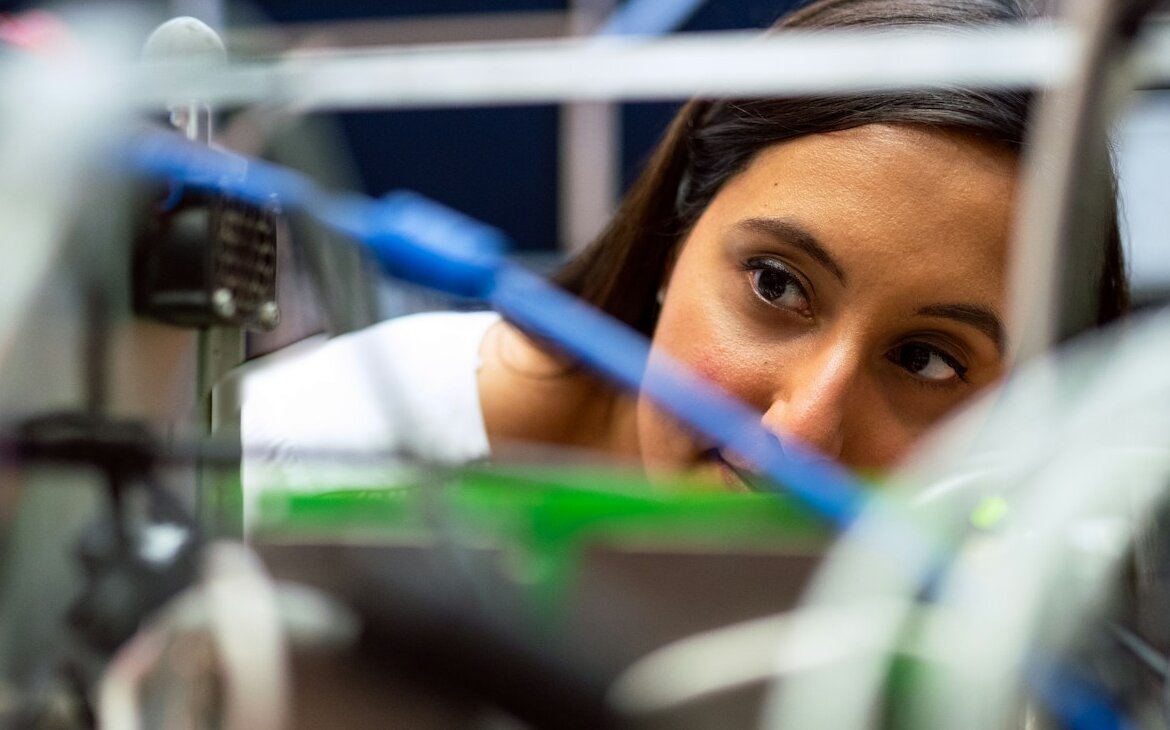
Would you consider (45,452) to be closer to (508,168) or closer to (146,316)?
(146,316)

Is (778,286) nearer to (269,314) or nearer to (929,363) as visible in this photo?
(929,363)

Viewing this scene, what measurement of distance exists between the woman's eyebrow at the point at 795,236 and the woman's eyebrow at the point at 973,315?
0.17 ft

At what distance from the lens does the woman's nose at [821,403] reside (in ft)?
1.64

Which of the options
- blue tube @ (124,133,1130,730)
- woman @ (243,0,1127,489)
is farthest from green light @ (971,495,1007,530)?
woman @ (243,0,1127,489)

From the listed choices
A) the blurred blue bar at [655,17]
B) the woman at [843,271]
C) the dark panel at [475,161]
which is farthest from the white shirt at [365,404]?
the dark panel at [475,161]

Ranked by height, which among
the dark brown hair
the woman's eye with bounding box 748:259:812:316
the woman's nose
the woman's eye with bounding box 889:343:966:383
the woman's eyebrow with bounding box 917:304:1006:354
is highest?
the dark brown hair

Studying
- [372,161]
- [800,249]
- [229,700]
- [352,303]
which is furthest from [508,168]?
[229,700]

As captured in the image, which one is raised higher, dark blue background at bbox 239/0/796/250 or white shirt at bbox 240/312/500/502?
dark blue background at bbox 239/0/796/250

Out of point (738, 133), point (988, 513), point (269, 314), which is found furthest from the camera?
point (738, 133)

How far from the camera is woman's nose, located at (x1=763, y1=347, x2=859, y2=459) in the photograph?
1.64 ft

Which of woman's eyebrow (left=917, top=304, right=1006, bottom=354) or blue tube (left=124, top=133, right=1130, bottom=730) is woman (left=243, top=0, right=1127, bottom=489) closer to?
woman's eyebrow (left=917, top=304, right=1006, bottom=354)

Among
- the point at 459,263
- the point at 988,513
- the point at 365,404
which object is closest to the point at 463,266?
the point at 459,263

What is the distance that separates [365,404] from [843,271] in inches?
10.3

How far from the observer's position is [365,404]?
52 centimetres
